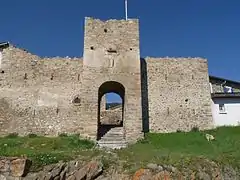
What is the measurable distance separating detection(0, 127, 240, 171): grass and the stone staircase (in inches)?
35.4

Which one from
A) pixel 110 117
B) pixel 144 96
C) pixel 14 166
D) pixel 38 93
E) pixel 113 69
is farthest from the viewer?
pixel 110 117

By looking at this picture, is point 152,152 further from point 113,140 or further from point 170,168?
point 113,140

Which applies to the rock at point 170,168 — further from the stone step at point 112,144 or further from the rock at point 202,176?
the stone step at point 112,144

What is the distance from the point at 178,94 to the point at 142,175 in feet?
44.9

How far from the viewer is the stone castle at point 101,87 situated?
2534 cm

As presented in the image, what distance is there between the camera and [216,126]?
27.5 m

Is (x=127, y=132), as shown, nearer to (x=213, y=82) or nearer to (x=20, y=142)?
(x=20, y=142)

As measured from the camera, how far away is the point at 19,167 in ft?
48.7

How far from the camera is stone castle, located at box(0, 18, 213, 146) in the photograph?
25.3 m

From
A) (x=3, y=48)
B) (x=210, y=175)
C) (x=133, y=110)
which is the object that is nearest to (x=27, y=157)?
(x=210, y=175)

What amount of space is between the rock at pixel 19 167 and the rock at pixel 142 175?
4845 millimetres

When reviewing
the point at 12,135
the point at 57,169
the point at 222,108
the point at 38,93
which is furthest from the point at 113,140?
the point at 222,108

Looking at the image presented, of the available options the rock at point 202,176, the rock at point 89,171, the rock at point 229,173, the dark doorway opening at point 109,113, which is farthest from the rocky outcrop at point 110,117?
the rock at point 202,176

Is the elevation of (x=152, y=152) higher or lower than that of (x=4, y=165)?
higher
